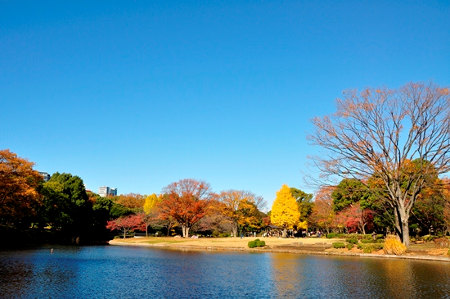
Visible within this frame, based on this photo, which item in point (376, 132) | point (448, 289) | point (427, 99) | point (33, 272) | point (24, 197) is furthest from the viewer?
point (24, 197)

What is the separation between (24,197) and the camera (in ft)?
136

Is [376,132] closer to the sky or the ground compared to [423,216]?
closer to the sky

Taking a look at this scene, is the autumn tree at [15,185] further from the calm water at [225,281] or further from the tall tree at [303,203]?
the tall tree at [303,203]

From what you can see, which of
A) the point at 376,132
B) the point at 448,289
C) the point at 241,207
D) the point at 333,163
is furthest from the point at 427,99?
the point at 241,207

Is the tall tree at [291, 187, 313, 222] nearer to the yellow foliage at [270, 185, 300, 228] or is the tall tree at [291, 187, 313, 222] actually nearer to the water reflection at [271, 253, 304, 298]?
the yellow foliage at [270, 185, 300, 228]

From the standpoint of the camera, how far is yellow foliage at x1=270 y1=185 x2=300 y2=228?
61.0 metres

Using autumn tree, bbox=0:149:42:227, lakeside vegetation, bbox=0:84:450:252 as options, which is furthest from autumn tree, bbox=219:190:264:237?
autumn tree, bbox=0:149:42:227

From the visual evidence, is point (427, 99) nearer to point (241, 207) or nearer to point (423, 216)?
point (423, 216)

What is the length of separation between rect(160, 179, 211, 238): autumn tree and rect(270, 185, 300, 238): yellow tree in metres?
12.6

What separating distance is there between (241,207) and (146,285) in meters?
48.5

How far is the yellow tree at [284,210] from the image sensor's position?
61.0 meters

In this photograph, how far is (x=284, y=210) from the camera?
202 feet

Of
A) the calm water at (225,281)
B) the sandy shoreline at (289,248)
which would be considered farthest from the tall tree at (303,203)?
Answer: the calm water at (225,281)

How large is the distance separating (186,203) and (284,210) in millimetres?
17750
